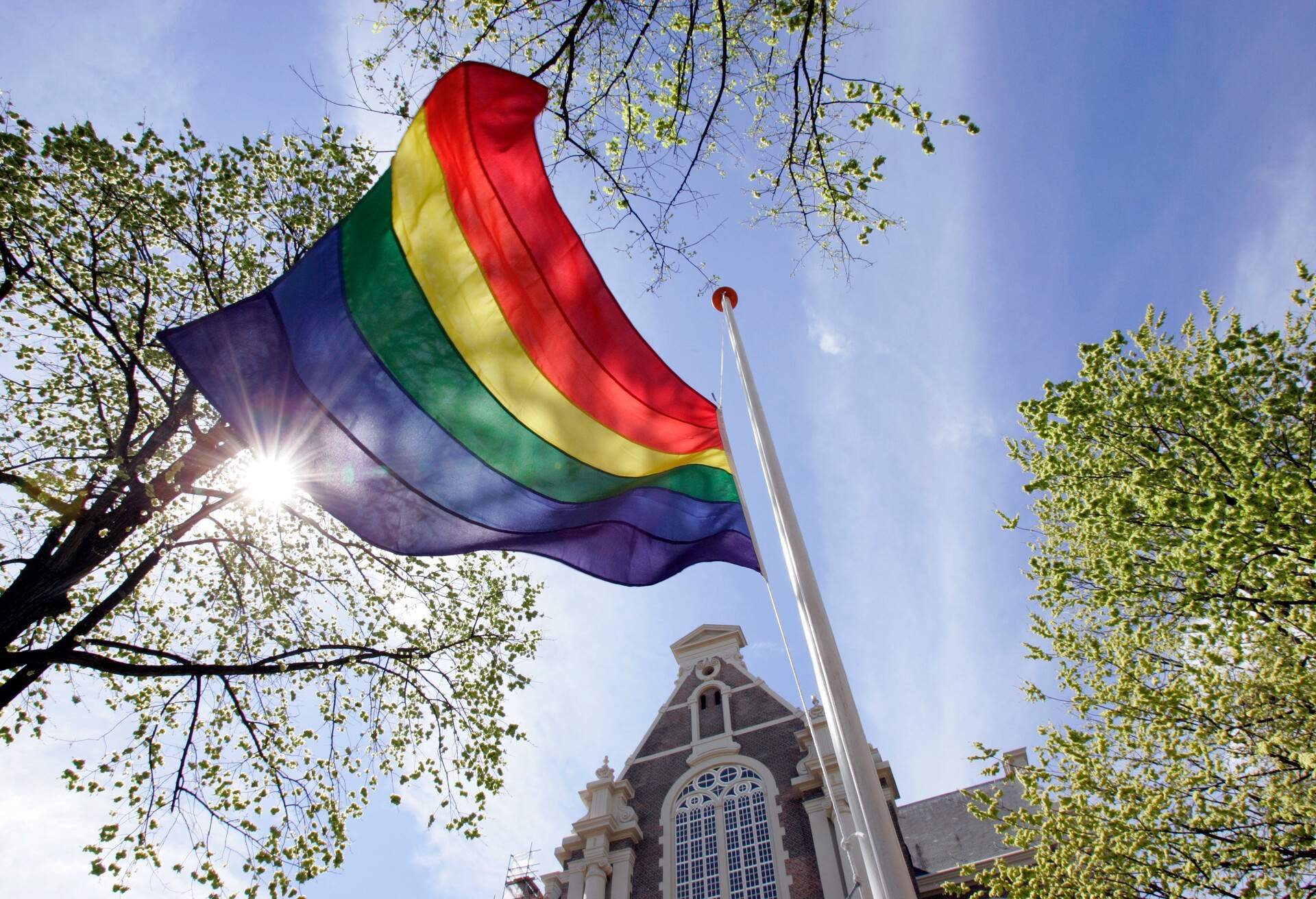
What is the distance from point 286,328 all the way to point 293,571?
9.65 meters

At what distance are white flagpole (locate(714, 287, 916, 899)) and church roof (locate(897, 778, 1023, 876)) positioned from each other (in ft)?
56.3

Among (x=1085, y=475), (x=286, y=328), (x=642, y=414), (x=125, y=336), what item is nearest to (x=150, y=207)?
(x=125, y=336)

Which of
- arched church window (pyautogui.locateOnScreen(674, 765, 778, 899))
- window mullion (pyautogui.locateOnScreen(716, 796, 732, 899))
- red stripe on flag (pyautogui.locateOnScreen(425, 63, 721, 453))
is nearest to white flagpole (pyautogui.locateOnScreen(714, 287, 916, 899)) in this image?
red stripe on flag (pyautogui.locateOnScreen(425, 63, 721, 453))

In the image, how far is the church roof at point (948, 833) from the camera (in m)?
19.3

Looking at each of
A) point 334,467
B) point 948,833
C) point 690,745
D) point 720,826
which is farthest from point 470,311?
point 948,833

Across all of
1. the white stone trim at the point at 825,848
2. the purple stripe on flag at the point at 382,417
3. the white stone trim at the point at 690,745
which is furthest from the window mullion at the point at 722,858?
the purple stripe on flag at the point at 382,417

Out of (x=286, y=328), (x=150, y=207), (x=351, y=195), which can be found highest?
(x=351, y=195)

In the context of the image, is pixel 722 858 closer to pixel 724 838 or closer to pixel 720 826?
pixel 724 838

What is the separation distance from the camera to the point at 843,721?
11.6 ft

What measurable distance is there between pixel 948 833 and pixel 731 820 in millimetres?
7350

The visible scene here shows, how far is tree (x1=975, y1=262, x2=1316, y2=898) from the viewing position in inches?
384

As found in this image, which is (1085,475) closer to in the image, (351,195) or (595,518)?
(595,518)

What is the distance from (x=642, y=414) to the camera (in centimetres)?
717

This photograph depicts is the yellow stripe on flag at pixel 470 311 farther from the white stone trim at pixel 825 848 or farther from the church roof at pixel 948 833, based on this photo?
the church roof at pixel 948 833
